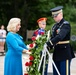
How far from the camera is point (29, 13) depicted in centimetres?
2652

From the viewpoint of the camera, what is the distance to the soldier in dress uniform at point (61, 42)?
6.56 meters

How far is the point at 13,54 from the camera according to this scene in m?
6.98

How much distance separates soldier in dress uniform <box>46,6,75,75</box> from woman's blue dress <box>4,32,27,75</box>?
0.58 m

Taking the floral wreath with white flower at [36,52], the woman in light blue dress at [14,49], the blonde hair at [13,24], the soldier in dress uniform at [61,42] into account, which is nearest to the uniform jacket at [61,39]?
the soldier in dress uniform at [61,42]

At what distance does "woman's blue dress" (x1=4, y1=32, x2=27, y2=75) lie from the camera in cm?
683

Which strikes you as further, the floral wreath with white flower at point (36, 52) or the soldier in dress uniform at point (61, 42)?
the floral wreath with white flower at point (36, 52)

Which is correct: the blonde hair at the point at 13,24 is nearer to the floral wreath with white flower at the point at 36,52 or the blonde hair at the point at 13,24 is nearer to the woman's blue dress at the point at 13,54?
the woman's blue dress at the point at 13,54

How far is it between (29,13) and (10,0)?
5.18 feet

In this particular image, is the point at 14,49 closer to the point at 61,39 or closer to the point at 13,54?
the point at 13,54

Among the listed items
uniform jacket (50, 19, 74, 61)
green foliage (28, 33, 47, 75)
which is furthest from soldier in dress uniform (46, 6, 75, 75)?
green foliage (28, 33, 47, 75)

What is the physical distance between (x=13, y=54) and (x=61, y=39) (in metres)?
A: 0.97

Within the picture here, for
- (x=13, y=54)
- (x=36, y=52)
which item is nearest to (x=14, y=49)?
(x=13, y=54)

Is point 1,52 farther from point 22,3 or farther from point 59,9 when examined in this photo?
point 59,9

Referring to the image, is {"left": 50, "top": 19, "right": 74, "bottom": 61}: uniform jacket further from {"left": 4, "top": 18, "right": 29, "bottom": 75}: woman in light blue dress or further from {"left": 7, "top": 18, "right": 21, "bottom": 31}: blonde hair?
{"left": 7, "top": 18, "right": 21, "bottom": 31}: blonde hair
